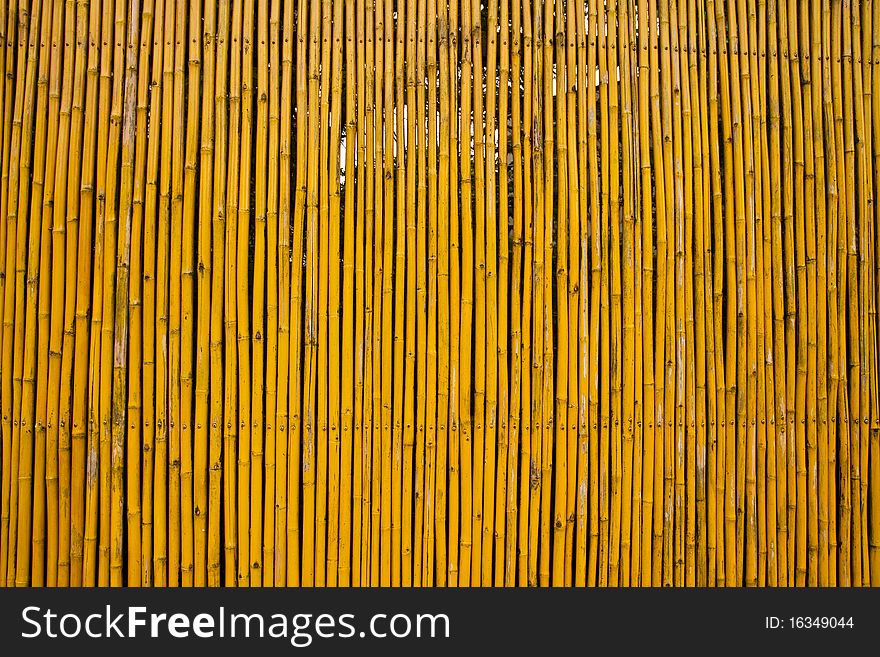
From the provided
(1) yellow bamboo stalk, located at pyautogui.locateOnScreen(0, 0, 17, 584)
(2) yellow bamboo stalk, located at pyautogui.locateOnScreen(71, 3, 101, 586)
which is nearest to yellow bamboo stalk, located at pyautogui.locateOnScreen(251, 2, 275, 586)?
(2) yellow bamboo stalk, located at pyautogui.locateOnScreen(71, 3, 101, 586)

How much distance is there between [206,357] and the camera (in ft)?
5.59

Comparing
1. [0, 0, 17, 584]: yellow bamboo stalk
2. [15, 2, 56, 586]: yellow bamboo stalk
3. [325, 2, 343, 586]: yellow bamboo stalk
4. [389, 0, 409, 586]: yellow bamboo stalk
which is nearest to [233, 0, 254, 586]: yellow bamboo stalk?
[325, 2, 343, 586]: yellow bamboo stalk

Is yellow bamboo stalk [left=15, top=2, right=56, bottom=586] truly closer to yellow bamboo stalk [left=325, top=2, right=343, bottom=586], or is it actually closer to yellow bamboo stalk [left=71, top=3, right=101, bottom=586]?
yellow bamboo stalk [left=71, top=3, right=101, bottom=586]

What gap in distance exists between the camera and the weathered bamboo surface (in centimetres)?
170

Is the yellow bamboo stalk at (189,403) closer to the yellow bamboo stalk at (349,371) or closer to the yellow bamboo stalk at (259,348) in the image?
the yellow bamboo stalk at (259,348)

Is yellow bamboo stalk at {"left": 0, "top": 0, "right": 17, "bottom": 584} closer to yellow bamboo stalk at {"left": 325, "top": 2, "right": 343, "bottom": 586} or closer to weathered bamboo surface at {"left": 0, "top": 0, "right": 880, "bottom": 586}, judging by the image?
weathered bamboo surface at {"left": 0, "top": 0, "right": 880, "bottom": 586}

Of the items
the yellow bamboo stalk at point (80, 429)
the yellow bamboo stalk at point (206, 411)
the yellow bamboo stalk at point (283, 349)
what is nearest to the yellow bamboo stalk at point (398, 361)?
the yellow bamboo stalk at point (283, 349)

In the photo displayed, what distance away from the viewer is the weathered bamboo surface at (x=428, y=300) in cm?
170

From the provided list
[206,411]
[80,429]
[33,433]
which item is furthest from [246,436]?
[33,433]

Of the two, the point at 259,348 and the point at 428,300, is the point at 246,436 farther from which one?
the point at 428,300

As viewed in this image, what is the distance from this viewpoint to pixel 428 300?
1.72 metres

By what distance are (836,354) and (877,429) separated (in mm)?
217

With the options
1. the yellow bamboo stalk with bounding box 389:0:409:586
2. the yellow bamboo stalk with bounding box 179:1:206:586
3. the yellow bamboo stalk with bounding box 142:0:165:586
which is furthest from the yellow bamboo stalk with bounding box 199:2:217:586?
the yellow bamboo stalk with bounding box 389:0:409:586

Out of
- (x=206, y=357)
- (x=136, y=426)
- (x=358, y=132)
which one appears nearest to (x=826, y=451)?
(x=358, y=132)
